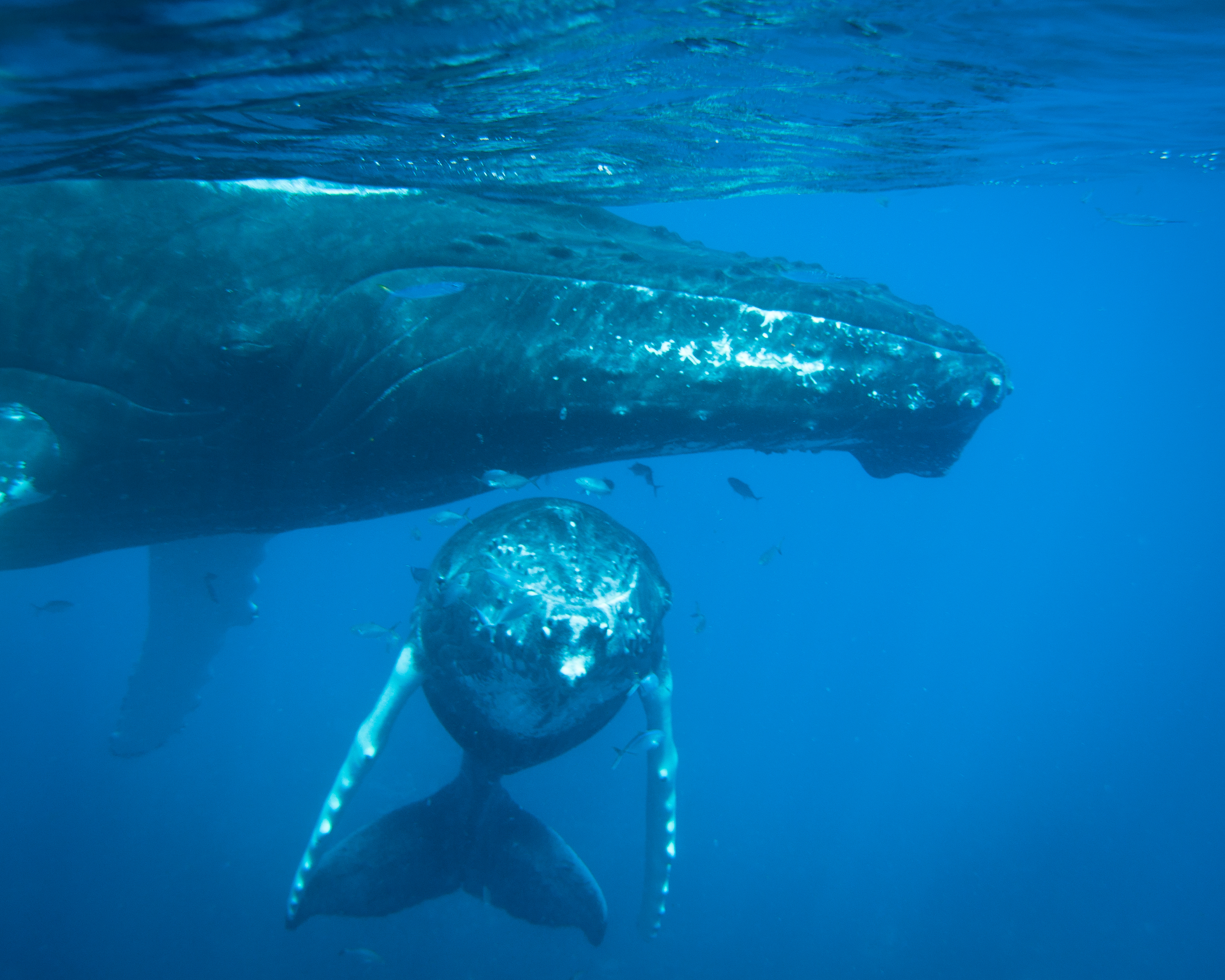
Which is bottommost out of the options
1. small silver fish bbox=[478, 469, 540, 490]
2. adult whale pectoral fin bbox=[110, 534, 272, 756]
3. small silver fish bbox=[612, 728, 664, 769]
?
adult whale pectoral fin bbox=[110, 534, 272, 756]

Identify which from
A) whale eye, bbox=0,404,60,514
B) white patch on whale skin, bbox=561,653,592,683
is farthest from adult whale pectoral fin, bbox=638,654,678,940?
whale eye, bbox=0,404,60,514

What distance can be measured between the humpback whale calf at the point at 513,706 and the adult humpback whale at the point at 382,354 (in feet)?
3.38

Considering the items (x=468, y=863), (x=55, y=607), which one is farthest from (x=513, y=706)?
(x=55, y=607)

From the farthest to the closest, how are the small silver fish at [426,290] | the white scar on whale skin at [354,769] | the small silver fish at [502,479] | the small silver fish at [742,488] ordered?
the small silver fish at [742,488]
the white scar on whale skin at [354,769]
the small silver fish at [502,479]
the small silver fish at [426,290]

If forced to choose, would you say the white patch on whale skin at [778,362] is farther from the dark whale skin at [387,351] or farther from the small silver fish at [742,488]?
the small silver fish at [742,488]

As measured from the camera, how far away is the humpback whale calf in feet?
18.7

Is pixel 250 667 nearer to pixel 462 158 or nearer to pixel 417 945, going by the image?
pixel 417 945

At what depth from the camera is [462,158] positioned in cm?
631

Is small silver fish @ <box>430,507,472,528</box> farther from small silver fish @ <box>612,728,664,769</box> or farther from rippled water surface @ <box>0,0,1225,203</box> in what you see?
rippled water surface @ <box>0,0,1225,203</box>

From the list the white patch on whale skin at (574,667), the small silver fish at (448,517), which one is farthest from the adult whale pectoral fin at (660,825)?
the small silver fish at (448,517)

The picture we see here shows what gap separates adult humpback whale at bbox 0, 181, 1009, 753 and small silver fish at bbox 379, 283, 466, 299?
0.02 m

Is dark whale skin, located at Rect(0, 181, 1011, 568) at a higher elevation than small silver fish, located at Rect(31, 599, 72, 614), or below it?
higher

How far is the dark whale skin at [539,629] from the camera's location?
5.60 m

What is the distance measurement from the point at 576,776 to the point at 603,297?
2427 cm
